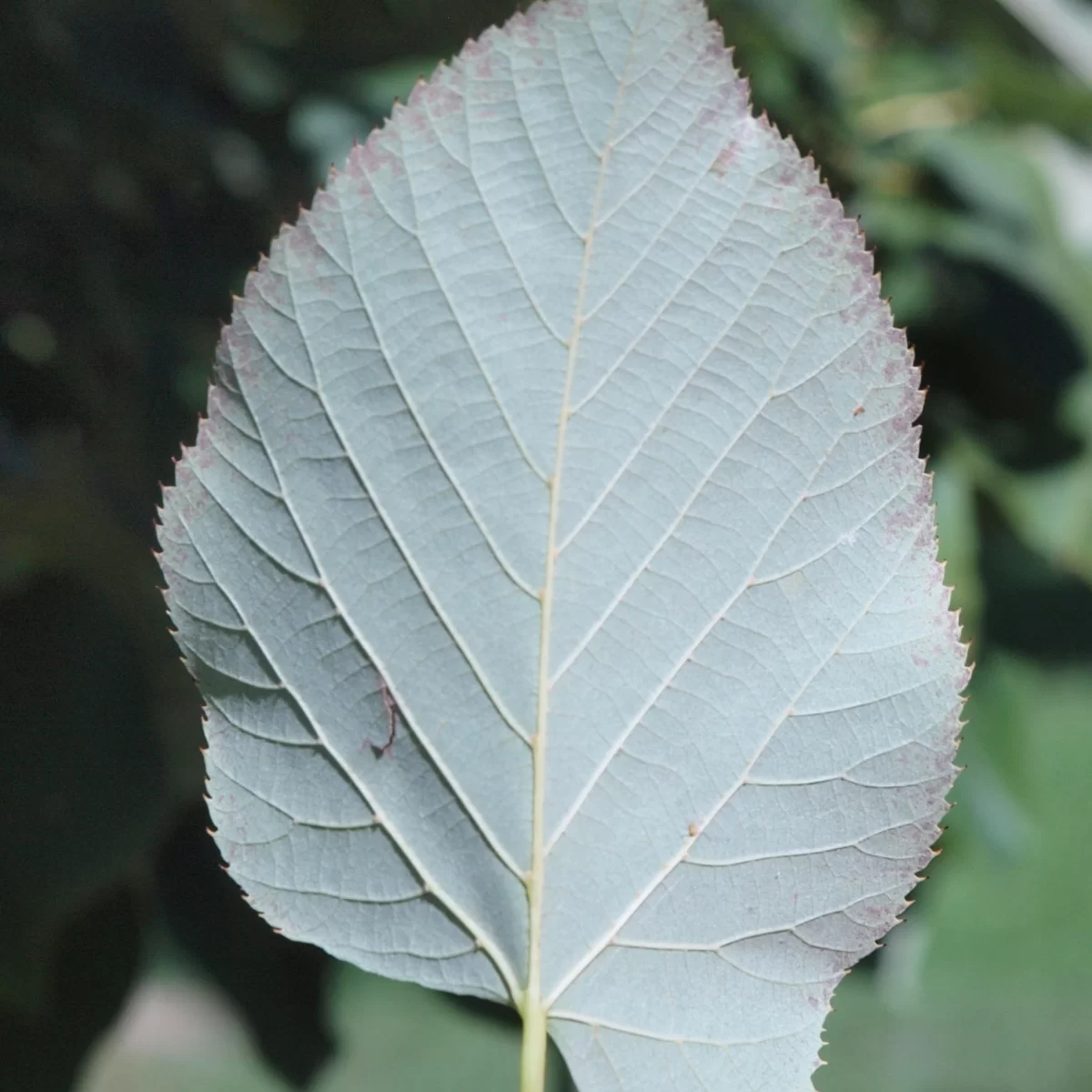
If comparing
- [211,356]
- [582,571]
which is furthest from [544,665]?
[211,356]

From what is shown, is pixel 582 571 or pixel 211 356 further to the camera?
pixel 211 356

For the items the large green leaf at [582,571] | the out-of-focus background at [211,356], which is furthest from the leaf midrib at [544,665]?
the out-of-focus background at [211,356]

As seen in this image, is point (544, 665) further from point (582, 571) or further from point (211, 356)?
point (211, 356)

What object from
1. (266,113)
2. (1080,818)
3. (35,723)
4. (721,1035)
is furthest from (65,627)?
(1080,818)

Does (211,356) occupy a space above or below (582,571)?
above

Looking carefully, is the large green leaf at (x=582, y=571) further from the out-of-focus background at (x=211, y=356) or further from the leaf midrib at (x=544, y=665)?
the out-of-focus background at (x=211, y=356)

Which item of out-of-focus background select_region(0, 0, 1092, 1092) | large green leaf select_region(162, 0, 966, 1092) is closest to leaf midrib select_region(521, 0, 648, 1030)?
large green leaf select_region(162, 0, 966, 1092)
